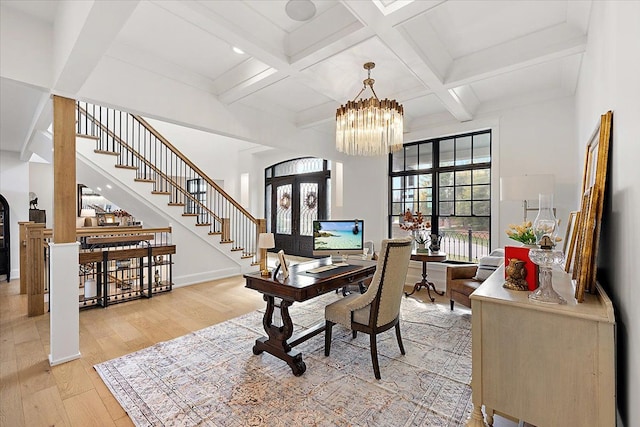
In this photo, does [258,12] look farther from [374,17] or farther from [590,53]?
[590,53]

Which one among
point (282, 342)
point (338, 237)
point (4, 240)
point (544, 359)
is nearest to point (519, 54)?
point (338, 237)

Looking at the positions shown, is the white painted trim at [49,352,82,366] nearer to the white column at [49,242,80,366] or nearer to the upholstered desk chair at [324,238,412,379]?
the white column at [49,242,80,366]

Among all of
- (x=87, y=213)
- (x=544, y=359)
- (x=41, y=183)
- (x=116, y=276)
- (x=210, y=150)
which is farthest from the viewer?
(x=210, y=150)

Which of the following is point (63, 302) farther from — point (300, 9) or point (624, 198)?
point (624, 198)

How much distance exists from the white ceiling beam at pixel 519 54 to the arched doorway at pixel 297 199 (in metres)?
4.32

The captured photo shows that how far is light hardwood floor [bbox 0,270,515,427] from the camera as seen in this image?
1931mm

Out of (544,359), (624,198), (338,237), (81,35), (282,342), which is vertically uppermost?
(81,35)

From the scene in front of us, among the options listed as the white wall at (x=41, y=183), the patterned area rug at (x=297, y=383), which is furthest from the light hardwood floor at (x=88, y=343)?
the white wall at (x=41, y=183)

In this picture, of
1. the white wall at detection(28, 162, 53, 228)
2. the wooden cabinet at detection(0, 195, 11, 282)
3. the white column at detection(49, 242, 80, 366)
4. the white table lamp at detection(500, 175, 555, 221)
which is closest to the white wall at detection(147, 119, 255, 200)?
the white wall at detection(28, 162, 53, 228)

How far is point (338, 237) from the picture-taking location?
355 cm

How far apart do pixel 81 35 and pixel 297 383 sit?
2.70 meters

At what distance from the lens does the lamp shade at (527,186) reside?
10.7 ft

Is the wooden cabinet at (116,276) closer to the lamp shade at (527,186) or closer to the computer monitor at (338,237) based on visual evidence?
the computer monitor at (338,237)

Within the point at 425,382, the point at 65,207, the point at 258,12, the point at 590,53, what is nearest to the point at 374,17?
the point at 258,12
